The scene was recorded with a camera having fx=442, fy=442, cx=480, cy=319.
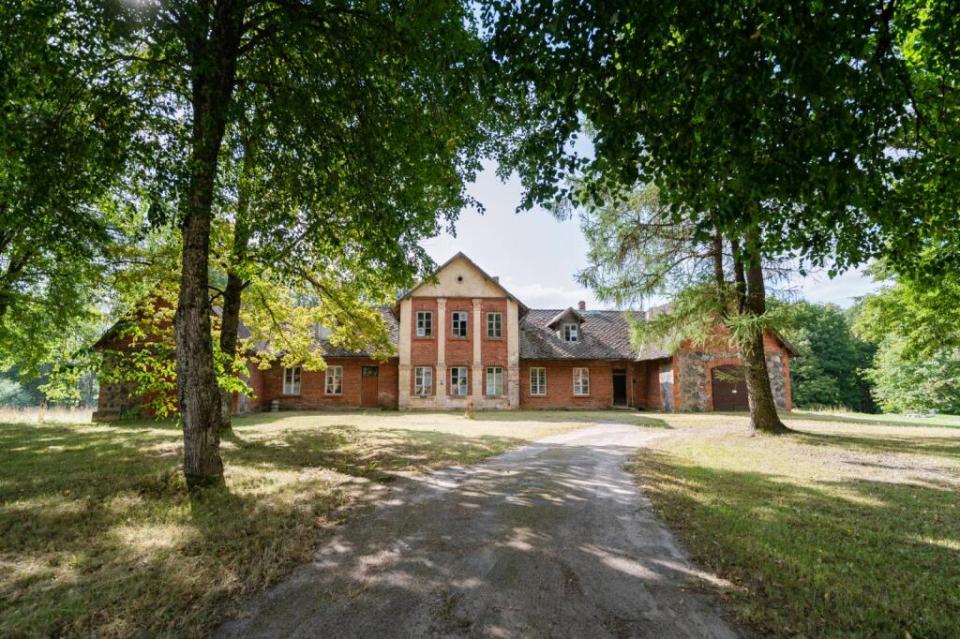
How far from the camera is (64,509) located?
18.5 feet

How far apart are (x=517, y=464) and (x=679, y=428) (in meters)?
10.6

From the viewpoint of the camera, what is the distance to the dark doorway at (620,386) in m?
30.7

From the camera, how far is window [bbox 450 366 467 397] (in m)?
27.2

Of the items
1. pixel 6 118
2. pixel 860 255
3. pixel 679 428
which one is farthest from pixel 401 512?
pixel 679 428

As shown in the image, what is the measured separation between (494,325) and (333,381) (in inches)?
421

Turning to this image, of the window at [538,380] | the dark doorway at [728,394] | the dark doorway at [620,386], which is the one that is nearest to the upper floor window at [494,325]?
the window at [538,380]

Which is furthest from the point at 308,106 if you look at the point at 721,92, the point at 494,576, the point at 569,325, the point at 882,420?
the point at 882,420

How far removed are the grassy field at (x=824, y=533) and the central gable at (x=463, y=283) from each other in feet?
60.0

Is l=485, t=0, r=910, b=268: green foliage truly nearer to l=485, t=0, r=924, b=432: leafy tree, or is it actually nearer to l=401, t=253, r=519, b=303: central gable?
l=485, t=0, r=924, b=432: leafy tree

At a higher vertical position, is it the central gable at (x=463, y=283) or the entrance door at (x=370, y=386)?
the central gable at (x=463, y=283)

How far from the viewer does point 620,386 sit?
31781 mm

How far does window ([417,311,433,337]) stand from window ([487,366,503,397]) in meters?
4.39

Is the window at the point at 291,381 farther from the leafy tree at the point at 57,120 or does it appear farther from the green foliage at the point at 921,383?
the green foliage at the point at 921,383

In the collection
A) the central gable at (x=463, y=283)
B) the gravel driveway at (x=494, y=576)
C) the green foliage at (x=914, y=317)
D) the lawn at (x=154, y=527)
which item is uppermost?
the central gable at (x=463, y=283)
